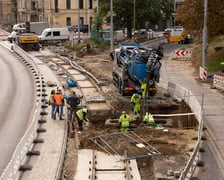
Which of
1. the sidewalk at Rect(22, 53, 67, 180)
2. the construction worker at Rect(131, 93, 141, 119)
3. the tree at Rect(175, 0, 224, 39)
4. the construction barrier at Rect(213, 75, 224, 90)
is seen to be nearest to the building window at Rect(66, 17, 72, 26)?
the tree at Rect(175, 0, 224, 39)

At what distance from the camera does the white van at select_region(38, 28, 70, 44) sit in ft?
210

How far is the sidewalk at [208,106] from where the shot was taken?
17.2 m

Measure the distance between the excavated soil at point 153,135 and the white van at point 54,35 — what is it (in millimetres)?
33912

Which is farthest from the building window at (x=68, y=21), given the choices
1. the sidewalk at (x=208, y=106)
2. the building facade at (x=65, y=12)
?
the sidewalk at (x=208, y=106)

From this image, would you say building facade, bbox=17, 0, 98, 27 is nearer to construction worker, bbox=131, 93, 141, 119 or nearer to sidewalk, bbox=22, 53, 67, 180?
construction worker, bbox=131, 93, 141, 119

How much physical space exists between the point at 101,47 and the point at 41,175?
40839mm

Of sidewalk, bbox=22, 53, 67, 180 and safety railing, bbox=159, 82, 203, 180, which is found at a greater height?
safety railing, bbox=159, 82, 203, 180

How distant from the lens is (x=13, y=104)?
27.1m

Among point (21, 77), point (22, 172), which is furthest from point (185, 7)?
point (22, 172)

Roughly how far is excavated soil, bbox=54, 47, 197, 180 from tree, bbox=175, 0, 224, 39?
11573 mm

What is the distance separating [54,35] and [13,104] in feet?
127

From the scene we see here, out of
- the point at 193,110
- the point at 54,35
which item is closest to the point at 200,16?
the point at 193,110

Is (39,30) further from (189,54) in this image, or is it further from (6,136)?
(6,136)

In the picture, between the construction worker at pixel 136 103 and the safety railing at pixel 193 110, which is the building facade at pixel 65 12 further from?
the construction worker at pixel 136 103
